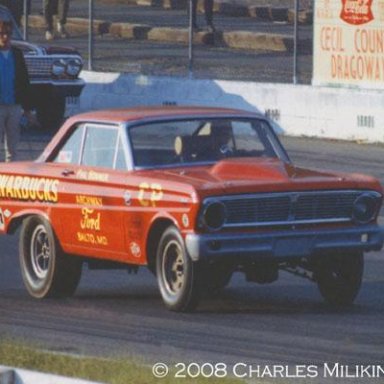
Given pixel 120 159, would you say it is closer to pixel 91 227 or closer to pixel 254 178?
pixel 91 227

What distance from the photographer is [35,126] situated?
28.0m

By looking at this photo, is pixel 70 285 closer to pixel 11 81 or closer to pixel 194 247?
pixel 194 247

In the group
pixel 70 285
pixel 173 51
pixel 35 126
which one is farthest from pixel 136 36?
pixel 70 285

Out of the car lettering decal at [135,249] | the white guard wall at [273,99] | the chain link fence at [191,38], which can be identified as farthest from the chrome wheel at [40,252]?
the chain link fence at [191,38]

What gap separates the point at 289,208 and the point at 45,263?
2.32 meters

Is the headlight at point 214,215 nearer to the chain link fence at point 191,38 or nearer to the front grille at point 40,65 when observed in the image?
the front grille at point 40,65

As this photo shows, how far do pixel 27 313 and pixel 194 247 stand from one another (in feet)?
5.08

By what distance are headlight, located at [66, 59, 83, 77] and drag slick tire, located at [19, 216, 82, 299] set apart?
43.0 ft

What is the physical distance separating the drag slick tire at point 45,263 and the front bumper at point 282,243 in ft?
5.68

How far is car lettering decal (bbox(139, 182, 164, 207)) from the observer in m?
12.1

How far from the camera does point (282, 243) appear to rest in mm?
11812

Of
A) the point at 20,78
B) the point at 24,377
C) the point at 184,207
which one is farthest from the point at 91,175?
the point at 20,78

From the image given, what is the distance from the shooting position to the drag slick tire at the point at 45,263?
43.1 ft

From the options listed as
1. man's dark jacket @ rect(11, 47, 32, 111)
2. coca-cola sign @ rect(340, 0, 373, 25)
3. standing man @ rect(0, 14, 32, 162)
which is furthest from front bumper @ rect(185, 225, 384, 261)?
coca-cola sign @ rect(340, 0, 373, 25)
